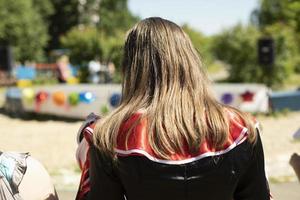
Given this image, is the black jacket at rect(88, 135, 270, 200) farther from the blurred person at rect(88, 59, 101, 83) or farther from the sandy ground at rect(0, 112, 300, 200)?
the blurred person at rect(88, 59, 101, 83)

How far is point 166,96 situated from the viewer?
1618 millimetres

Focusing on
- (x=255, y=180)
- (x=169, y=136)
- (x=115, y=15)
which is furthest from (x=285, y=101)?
(x=115, y=15)

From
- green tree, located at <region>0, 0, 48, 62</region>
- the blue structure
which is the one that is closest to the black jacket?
the blue structure

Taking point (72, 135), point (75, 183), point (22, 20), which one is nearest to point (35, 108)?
point (72, 135)

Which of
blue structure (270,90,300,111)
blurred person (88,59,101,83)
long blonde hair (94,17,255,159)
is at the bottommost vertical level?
blurred person (88,59,101,83)

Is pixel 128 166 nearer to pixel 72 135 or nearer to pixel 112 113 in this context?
pixel 112 113

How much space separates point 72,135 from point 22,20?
2716 cm

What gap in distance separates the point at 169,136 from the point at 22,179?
0.52 m

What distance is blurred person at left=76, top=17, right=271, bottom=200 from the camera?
155cm

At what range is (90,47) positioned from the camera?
89.5 feet

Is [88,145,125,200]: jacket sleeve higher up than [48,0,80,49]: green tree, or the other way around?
[88,145,125,200]: jacket sleeve

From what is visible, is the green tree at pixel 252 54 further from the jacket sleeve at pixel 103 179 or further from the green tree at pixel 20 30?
the jacket sleeve at pixel 103 179

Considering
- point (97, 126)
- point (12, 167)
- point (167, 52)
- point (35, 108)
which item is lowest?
point (35, 108)

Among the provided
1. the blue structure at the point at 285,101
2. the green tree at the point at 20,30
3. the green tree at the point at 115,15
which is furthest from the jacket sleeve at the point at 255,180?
the green tree at the point at 115,15
